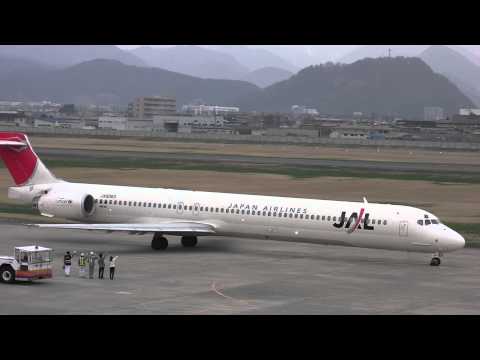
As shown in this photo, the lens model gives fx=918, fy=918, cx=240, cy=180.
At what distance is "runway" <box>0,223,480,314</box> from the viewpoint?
104ft

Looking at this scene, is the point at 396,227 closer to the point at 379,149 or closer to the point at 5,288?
the point at 5,288

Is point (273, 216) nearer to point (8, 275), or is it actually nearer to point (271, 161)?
point (8, 275)

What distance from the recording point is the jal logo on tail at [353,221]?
141ft

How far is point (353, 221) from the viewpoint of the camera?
43062 millimetres

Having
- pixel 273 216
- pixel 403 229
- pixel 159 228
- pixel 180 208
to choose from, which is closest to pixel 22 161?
pixel 180 208

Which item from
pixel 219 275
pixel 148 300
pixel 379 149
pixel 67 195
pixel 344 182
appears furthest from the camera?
pixel 379 149

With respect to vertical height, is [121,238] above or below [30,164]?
below

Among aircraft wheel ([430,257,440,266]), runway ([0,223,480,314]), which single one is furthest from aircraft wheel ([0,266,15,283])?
aircraft wheel ([430,257,440,266])

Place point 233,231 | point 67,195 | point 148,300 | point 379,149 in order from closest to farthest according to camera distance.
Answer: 1. point 148,300
2. point 233,231
3. point 67,195
4. point 379,149

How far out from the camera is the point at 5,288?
34406 millimetres

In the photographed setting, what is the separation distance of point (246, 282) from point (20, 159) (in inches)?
771

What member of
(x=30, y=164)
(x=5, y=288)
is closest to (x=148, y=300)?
(x=5, y=288)

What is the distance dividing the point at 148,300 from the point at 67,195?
58.7 ft

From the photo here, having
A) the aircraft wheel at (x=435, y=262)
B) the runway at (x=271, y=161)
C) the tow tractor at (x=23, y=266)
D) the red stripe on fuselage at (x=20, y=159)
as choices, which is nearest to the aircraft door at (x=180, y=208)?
the red stripe on fuselage at (x=20, y=159)
